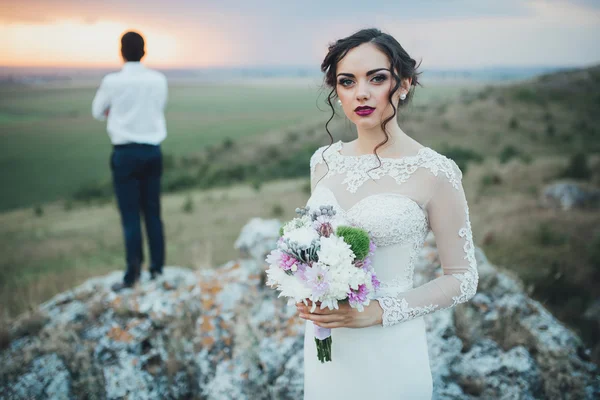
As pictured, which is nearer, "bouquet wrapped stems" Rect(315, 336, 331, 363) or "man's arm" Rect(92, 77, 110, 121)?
"bouquet wrapped stems" Rect(315, 336, 331, 363)

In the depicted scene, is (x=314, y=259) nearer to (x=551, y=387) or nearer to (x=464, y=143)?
(x=551, y=387)

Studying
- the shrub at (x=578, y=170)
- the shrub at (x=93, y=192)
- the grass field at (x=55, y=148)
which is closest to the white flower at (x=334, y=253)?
the shrub at (x=578, y=170)

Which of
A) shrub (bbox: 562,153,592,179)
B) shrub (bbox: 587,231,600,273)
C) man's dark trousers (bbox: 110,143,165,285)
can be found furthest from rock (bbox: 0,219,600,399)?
shrub (bbox: 562,153,592,179)

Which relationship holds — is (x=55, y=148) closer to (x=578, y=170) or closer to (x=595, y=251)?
(x=578, y=170)

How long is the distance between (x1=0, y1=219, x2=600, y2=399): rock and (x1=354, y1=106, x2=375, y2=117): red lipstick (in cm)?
191

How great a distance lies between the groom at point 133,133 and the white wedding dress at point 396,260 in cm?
356

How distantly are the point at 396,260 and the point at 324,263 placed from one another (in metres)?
0.64

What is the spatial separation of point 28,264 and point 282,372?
8884 mm

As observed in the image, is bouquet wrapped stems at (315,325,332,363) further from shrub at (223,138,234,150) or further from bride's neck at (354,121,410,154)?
shrub at (223,138,234,150)

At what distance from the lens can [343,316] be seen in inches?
76.7

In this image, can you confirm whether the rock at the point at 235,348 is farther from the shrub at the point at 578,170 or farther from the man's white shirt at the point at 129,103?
the shrub at the point at 578,170

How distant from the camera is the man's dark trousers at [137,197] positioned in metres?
5.25

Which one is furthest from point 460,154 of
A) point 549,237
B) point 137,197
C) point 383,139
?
point 383,139

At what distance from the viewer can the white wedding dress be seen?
6.79 ft
